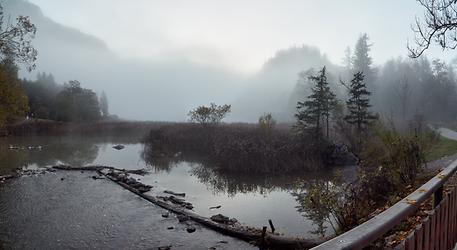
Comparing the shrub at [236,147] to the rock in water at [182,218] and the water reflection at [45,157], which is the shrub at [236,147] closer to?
the water reflection at [45,157]

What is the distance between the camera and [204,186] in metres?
19.4

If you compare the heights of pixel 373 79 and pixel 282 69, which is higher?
pixel 282 69

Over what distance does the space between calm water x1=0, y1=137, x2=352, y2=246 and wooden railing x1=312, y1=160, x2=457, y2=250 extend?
820 centimetres

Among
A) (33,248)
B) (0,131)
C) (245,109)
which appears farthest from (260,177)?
(245,109)

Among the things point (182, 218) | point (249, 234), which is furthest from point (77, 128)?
point (249, 234)

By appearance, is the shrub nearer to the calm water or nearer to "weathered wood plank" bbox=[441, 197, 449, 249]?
the calm water

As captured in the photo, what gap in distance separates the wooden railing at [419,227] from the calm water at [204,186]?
8.20 metres

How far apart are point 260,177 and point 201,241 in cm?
1177

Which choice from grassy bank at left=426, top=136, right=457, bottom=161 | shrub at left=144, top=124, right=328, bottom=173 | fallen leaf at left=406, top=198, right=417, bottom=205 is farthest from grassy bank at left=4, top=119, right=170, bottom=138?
fallen leaf at left=406, top=198, right=417, bottom=205


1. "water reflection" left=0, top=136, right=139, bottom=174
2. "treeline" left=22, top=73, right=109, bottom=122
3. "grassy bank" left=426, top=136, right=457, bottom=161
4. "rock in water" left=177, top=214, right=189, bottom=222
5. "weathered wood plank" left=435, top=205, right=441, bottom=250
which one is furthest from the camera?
"treeline" left=22, top=73, right=109, bottom=122

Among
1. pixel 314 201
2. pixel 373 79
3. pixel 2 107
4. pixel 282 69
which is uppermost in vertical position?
pixel 282 69

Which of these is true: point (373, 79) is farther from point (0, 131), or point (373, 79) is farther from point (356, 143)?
point (0, 131)

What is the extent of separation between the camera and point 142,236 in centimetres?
1081

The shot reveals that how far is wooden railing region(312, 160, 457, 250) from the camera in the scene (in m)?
1.57
